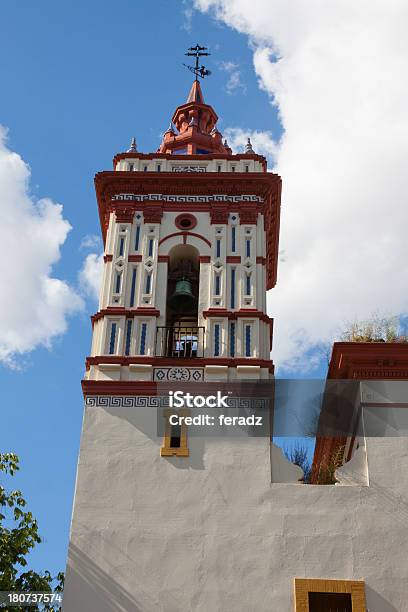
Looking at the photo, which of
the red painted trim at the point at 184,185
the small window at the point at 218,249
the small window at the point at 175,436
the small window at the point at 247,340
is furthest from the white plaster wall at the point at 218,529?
the red painted trim at the point at 184,185

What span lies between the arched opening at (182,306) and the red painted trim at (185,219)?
455mm

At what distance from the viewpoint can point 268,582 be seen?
14555 mm

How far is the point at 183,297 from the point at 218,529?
5550 mm

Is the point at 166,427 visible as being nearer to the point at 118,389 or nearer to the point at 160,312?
the point at 118,389

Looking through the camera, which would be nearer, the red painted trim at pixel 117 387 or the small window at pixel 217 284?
the red painted trim at pixel 117 387

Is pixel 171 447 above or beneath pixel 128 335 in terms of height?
beneath

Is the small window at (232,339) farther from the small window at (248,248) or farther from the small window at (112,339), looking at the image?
the small window at (112,339)

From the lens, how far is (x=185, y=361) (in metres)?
17.3

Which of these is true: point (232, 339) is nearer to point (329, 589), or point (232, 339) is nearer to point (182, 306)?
point (182, 306)

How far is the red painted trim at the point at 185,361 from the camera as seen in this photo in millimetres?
17250

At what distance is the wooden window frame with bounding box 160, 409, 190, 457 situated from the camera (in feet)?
52.8

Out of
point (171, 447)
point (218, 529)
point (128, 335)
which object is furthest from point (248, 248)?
point (218, 529)

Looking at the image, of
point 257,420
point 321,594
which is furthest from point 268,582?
point 257,420

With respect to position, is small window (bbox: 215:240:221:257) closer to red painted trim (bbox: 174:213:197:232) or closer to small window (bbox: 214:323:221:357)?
red painted trim (bbox: 174:213:197:232)
